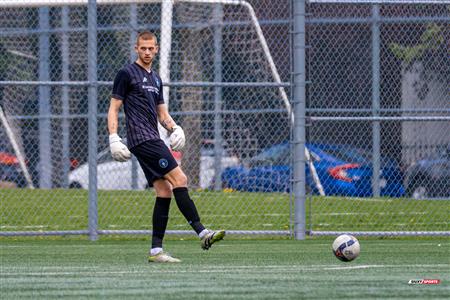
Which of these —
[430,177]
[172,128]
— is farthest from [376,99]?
[172,128]

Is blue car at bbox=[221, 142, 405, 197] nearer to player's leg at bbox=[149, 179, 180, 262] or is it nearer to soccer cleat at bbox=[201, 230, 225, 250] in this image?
player's leg at bbox=[149, 179, 180, 262]

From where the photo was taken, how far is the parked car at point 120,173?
15484 mm

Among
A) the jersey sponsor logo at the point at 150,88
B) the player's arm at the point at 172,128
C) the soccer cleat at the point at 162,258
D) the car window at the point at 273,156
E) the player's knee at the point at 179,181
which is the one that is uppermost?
the jersey sponsor logo at the point at 150,88

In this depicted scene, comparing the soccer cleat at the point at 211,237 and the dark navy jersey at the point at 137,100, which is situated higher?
the dark navy jersey at the point at 137,100

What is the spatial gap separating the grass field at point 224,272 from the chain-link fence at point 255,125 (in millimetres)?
2778

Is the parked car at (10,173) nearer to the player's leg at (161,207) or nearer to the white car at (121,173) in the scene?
the white car at (121,173)

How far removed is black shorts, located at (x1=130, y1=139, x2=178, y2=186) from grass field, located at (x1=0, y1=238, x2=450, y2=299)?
72cm

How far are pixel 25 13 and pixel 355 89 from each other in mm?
5669

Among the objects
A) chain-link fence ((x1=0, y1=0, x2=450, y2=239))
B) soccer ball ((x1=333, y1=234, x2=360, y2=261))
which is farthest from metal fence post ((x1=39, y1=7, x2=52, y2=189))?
soccer ball ((x1=333, y1=234, x2=360, y2=261))

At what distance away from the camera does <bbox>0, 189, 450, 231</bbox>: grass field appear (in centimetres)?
1440

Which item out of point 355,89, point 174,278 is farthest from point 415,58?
point 174,278

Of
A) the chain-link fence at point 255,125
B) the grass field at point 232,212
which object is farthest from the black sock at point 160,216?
the grass field at point 232,212

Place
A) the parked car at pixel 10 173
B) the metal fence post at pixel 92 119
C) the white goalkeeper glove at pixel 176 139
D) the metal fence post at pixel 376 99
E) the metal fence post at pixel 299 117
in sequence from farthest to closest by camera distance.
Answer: the parked car at pixel 10 173
the metal fence post at pixel 376 99
the metal fence post at pixel 299 117
the metal fence post at pixel 92 119
the white goalkeeper glove at pixel 176 139

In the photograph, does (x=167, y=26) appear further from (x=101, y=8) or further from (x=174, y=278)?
(x=174, y=278)
